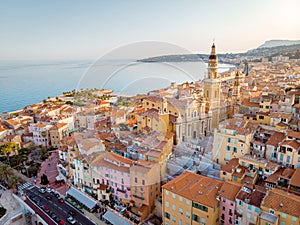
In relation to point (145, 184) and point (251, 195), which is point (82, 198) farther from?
point (251, 195)

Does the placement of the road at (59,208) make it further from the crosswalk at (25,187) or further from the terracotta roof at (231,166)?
the terracotta roof at (231,166)

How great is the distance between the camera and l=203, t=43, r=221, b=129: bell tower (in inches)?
454

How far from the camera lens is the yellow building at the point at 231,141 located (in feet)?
27.3

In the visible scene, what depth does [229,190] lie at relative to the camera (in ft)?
21.2

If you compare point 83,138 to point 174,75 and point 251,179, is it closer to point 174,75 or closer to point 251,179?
point 174,75

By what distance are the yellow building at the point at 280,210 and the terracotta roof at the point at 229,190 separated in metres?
0.79

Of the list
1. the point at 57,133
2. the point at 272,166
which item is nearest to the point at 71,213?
the point at 57,133

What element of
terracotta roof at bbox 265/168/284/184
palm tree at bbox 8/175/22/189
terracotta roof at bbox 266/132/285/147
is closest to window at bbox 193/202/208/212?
terracotta roof at bbox 265/168/284/184

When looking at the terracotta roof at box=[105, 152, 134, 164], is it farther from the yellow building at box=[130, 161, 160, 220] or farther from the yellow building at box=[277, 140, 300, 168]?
the yellow building at box=[277, 140, 300, 168]

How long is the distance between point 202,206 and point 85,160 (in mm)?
4880

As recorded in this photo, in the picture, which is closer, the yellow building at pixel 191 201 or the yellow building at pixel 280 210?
the yellow building at pixel 280 210

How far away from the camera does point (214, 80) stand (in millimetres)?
11703

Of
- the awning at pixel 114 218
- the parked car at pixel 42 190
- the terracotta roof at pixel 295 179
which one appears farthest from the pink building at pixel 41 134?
the terracotta roof at pixel 295 179

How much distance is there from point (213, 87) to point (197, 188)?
6487 millimetres
